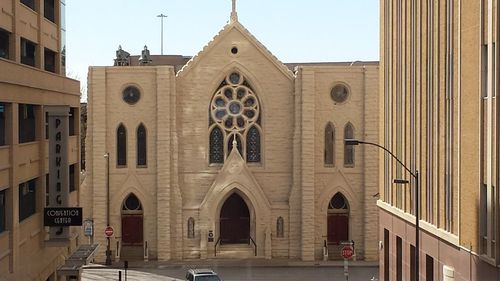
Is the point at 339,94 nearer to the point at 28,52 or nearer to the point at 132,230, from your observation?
the point at 132,230

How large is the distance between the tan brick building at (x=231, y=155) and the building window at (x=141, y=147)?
67mm

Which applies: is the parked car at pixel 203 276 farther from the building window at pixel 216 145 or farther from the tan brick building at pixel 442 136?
the building window at pixel 216 145

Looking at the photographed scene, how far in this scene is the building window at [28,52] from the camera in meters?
24.8

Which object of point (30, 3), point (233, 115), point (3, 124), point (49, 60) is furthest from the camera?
point (233, 115)

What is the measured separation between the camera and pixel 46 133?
87.8ft

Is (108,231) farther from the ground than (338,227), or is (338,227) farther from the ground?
(108,231)

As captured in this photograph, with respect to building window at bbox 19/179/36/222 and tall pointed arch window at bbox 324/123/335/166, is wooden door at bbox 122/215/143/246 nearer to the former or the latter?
tall pointed arch window at bbox 324/123/335/166

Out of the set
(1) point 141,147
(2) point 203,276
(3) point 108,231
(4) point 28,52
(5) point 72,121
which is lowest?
(2) point 203,276

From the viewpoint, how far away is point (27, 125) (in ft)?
80.9

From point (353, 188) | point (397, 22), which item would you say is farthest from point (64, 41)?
point (353, 188)

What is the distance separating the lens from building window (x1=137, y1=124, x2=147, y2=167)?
1799 inches

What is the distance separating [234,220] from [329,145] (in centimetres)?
727

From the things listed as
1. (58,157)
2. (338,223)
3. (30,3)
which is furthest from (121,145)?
(30,3)

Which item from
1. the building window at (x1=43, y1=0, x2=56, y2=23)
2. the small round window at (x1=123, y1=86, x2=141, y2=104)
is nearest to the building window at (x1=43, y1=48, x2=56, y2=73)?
the building window at (x1=43, y1=0, x2=56, y2=23)
